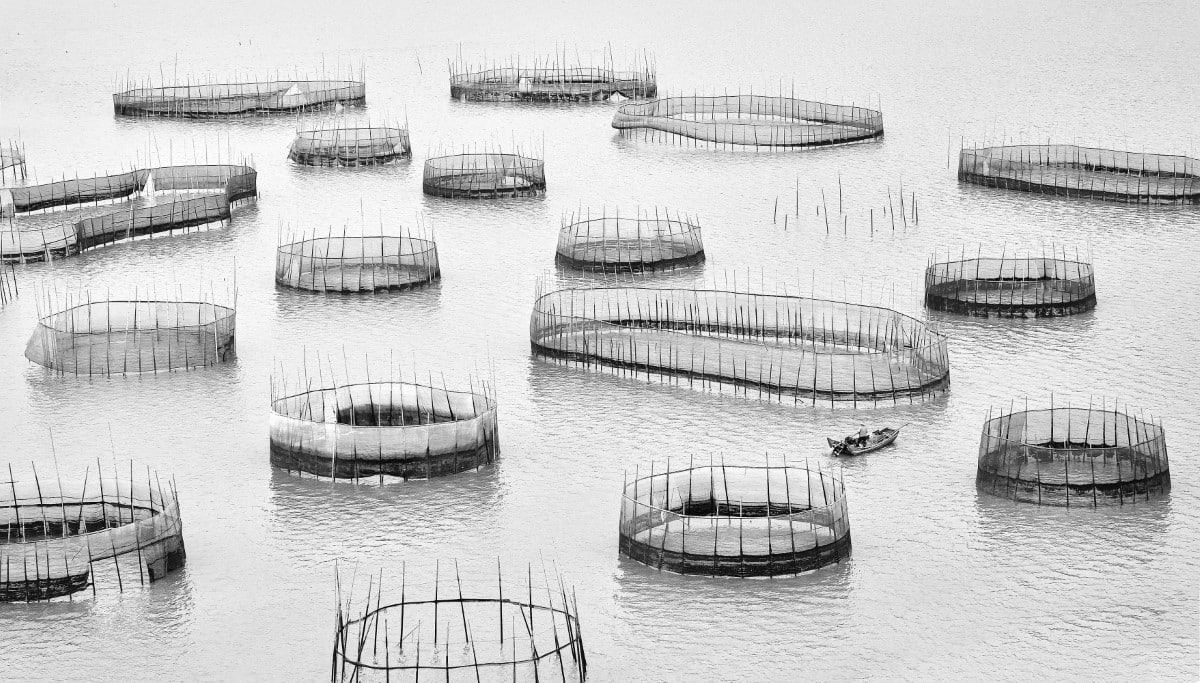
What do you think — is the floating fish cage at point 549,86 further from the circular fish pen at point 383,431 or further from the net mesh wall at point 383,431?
the net mesh wall at point 383,431

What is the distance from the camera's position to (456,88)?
102375 mm

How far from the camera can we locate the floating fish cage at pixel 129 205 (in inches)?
2509

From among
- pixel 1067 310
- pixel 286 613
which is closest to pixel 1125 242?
pixel 1067 310

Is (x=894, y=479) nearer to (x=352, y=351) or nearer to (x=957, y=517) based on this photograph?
(x=957, y=517)

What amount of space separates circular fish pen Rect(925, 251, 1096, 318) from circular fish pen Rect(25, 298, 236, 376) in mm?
20038

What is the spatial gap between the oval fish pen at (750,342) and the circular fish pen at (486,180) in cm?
1937

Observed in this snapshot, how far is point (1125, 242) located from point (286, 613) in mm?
39364

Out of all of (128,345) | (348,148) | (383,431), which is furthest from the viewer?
(348,148)

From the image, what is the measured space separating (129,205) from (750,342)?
30.7m

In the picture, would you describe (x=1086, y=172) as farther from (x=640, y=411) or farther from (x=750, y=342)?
(x=640, y=411)

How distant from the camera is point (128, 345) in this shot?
166 ft

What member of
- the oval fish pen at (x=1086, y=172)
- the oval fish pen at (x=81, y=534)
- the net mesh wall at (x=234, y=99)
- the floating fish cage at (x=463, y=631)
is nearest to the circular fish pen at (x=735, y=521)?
the floating fish cage at (x=463, y=631)

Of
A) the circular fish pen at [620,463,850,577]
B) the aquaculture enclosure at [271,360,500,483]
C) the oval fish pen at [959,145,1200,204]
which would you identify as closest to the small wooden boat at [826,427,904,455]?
the circular fish pen at [620,463,850,577]

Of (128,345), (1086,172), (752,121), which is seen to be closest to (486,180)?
(752,121)
